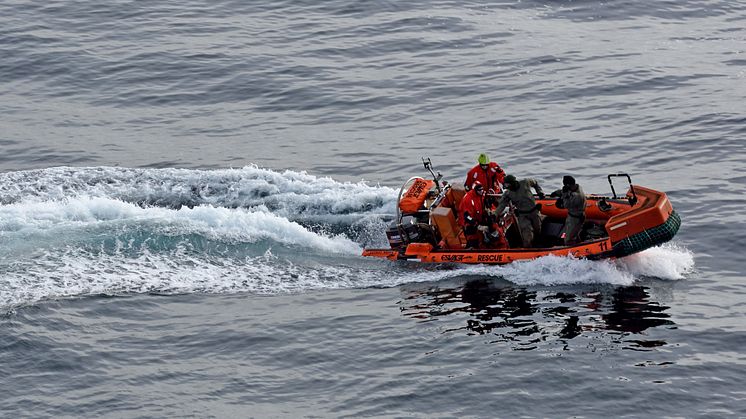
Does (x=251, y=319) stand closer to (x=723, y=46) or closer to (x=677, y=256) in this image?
(x=677, y=256)

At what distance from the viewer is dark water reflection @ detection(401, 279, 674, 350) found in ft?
61.9

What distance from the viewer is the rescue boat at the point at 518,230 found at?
2052 centimetres

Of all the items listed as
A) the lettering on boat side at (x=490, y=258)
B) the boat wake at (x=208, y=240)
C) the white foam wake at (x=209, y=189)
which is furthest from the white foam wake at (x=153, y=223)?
the lettering on boat side at (x=490, y=258)

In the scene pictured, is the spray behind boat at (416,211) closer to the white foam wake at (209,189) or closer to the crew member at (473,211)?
the crew member at (473,211)

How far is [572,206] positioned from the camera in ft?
70.3

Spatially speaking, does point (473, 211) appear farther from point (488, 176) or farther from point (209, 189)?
point (209, 189)

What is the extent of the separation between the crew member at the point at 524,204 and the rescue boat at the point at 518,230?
26 centimetres

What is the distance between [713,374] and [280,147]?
14.9 metres

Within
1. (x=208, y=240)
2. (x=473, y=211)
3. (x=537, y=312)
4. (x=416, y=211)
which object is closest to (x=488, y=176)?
(x=473, y=211)

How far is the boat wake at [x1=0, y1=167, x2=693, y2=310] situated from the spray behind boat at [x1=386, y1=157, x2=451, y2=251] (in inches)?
23.2

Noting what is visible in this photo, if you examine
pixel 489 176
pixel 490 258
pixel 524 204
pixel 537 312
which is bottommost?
pixel 537 312

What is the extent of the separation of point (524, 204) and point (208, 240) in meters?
6.59

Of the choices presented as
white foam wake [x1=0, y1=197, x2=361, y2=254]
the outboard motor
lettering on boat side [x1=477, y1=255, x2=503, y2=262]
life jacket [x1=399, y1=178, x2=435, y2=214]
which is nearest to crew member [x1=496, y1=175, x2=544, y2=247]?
lettering on boat side [x1=477, y1=255, x2=503, y2=262]

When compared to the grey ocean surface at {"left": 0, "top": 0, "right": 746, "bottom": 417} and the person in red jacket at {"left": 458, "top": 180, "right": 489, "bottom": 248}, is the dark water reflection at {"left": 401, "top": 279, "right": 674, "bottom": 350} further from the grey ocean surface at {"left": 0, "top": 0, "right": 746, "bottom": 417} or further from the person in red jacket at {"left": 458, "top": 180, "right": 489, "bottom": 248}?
the person in red jacket at {"left": 458, "top": 180, "right": 489, "bottom": 248}
